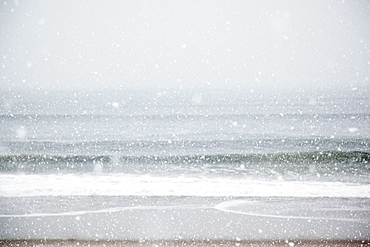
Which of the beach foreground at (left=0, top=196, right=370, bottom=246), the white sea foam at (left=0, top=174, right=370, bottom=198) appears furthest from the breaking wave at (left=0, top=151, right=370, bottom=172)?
the beach foreground at (left=0, top=196, right=370, bottom=246)

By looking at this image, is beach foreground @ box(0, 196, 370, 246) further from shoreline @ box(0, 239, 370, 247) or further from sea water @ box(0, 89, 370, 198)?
sea water @ box(0, 89, 370, 198)

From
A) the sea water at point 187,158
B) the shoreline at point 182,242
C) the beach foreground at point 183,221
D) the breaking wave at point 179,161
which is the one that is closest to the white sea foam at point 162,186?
the sea water at point 187,158

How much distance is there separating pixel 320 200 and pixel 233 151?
398 inches

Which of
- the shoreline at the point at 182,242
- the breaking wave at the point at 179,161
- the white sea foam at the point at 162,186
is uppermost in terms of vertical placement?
the breaking wave at the point at 179,161

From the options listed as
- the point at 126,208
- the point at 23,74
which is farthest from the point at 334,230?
the point at 23,74

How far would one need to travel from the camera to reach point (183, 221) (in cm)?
597

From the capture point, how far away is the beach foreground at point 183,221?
203 inches

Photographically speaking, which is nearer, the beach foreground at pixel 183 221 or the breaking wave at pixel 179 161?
the beach foreground at pixel 183 221

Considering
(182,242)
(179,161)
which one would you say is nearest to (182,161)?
(179,161)

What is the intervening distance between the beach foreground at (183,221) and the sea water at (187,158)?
2.69ft

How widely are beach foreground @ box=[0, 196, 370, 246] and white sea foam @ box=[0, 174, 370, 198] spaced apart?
0.57 m

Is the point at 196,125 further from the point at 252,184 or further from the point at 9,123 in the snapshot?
the point at 252,184

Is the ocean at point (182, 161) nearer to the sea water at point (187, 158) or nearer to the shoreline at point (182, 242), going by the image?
the sea water at point (187, 158)

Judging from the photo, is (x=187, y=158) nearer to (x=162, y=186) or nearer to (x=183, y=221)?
(x=162, y=186)
